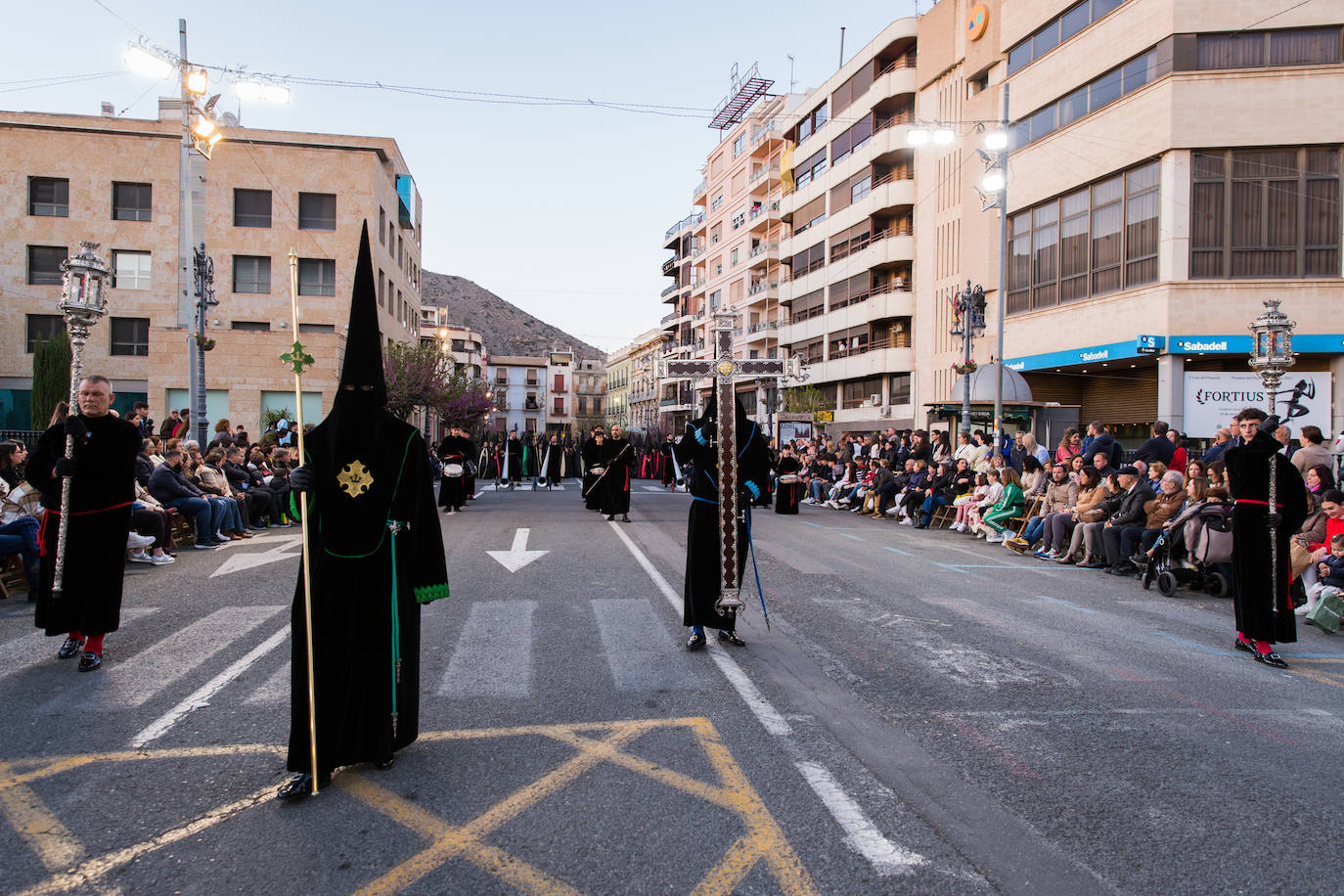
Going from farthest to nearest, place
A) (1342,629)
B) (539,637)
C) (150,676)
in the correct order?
(1342,629) < (539,637) < (150,676)

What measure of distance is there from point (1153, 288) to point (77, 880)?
84.5 feet

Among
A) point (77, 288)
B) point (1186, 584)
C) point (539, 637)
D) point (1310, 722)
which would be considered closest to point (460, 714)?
point (539, 637)

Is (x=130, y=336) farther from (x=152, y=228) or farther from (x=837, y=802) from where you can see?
(x=837, y=802)

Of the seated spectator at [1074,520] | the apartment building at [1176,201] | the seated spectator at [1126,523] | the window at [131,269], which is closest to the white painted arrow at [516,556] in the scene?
the seated spectator at [1074,520]

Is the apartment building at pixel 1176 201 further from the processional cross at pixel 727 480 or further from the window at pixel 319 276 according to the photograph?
the window at pixel 319 276

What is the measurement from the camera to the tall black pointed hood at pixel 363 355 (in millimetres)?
3885

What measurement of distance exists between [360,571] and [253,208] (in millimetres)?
39951

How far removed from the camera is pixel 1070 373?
28188mm

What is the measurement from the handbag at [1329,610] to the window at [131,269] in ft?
143

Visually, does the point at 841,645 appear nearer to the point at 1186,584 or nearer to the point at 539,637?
the point at 539,637

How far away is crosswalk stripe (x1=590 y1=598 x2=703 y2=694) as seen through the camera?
5.54m

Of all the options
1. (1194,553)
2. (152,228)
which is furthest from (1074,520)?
(152,228)

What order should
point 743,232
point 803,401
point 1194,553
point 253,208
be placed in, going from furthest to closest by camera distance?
point 743,232 → point 803,401 → point 253,208 → point 1194,553

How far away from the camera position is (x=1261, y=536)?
667cm
